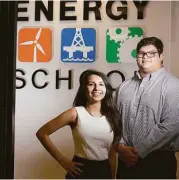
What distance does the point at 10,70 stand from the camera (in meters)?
1.24

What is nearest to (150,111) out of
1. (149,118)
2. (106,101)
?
(149,118)

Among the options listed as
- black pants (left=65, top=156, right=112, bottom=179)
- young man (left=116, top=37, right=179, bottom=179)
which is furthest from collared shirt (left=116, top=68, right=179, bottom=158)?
black pants (left=65, top=156, right=112, bottom=179)

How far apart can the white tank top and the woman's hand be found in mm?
42

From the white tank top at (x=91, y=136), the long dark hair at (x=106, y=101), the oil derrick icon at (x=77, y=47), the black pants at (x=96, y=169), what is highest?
the oil derrick icon at (x=77, y=47)

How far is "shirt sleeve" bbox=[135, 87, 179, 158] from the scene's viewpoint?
115cm

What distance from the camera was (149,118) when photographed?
3.82 ft

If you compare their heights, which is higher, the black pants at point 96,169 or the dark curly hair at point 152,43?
the dark curly hair at point 152,43

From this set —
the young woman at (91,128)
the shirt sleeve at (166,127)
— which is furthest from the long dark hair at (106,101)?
the shirt sleeve at (166,127)

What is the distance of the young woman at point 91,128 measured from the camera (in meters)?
1.18

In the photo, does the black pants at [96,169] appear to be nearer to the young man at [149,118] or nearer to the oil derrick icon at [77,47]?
the young man at [149,118]

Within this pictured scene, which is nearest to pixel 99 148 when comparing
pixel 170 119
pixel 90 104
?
pixel 90 104

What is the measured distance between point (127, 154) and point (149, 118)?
0.16 meters

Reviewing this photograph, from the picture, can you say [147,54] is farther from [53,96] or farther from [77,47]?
[53,96]

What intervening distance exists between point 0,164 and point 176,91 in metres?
Answer: 0.74
